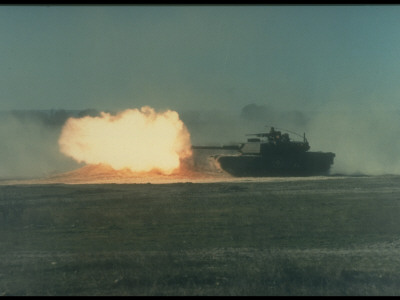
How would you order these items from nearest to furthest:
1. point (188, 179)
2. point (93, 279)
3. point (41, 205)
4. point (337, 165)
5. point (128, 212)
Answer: point (93, 279), point (128, 212), point (41, 205), point (188, 179), point (337, 165)

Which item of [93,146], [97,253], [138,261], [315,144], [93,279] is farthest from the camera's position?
[315,144]

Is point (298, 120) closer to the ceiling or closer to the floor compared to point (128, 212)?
closer to the ceiling

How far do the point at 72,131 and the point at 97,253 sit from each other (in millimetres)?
22058

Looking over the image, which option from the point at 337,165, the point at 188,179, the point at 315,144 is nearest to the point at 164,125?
the point at 188,179

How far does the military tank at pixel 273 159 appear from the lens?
30.4 metres

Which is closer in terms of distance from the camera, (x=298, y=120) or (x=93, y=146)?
(x=93, y=146)

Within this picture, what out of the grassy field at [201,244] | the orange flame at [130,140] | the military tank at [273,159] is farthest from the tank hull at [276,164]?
the grassy field at [201,244]

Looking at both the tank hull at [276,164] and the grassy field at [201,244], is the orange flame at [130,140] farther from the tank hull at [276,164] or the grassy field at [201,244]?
the grassy field at [201,244]

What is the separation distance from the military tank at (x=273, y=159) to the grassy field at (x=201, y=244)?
10915mm

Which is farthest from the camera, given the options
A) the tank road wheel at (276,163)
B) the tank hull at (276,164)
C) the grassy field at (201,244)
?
the tank road wheel at (276,163)

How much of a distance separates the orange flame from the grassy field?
439 inches

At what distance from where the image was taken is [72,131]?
102ft

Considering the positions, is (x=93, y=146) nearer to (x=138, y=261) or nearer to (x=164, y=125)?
(x=164, y=125)

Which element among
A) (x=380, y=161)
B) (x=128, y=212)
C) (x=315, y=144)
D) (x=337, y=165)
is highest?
(x=315, y=144)
